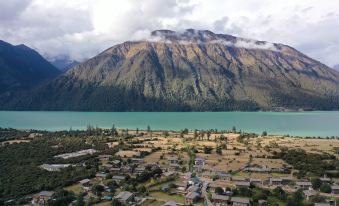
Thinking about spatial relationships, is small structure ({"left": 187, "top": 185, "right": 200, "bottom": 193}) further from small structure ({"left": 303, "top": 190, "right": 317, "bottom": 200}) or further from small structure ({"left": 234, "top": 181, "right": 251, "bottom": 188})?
small structure ({"left": 303, "top": 190, "right": 317, "bottom": 200})

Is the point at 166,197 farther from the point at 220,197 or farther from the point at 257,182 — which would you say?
the point at 257,182

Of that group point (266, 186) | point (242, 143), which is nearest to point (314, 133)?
point (242, 143)

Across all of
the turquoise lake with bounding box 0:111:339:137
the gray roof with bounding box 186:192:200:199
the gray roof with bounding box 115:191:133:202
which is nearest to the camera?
the gray roof with bounding box 115:191:133:202

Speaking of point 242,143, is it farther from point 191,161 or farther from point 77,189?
point 77,189

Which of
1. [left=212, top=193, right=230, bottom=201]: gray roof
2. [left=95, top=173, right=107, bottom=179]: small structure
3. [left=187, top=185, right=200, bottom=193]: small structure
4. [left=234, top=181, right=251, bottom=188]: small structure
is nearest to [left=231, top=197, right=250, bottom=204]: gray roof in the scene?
[left=212, top=193, right=230, bottom=201]: gray roof

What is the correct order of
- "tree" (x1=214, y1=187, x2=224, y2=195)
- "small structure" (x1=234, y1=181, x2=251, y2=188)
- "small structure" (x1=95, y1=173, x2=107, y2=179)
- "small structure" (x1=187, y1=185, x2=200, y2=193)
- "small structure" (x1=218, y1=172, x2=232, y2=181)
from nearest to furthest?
"tree" (x1=214, y1=187, x2=224, y2=195), "small structure" (x1=187, y1=185, x2=200, y2=193), "small structure" (x1=234, y1=181, x2=251, y2=188), "small structure" (x1=218, y1=172, x2=232, y2=181), "small structure" (x1=95, y1=173, x2=107, y2=179)

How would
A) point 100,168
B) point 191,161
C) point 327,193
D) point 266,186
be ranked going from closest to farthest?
point 327,193 < point 266,186 < point 100,168 < point 191,161

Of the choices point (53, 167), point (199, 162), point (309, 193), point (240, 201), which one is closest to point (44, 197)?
point (53, 167)
